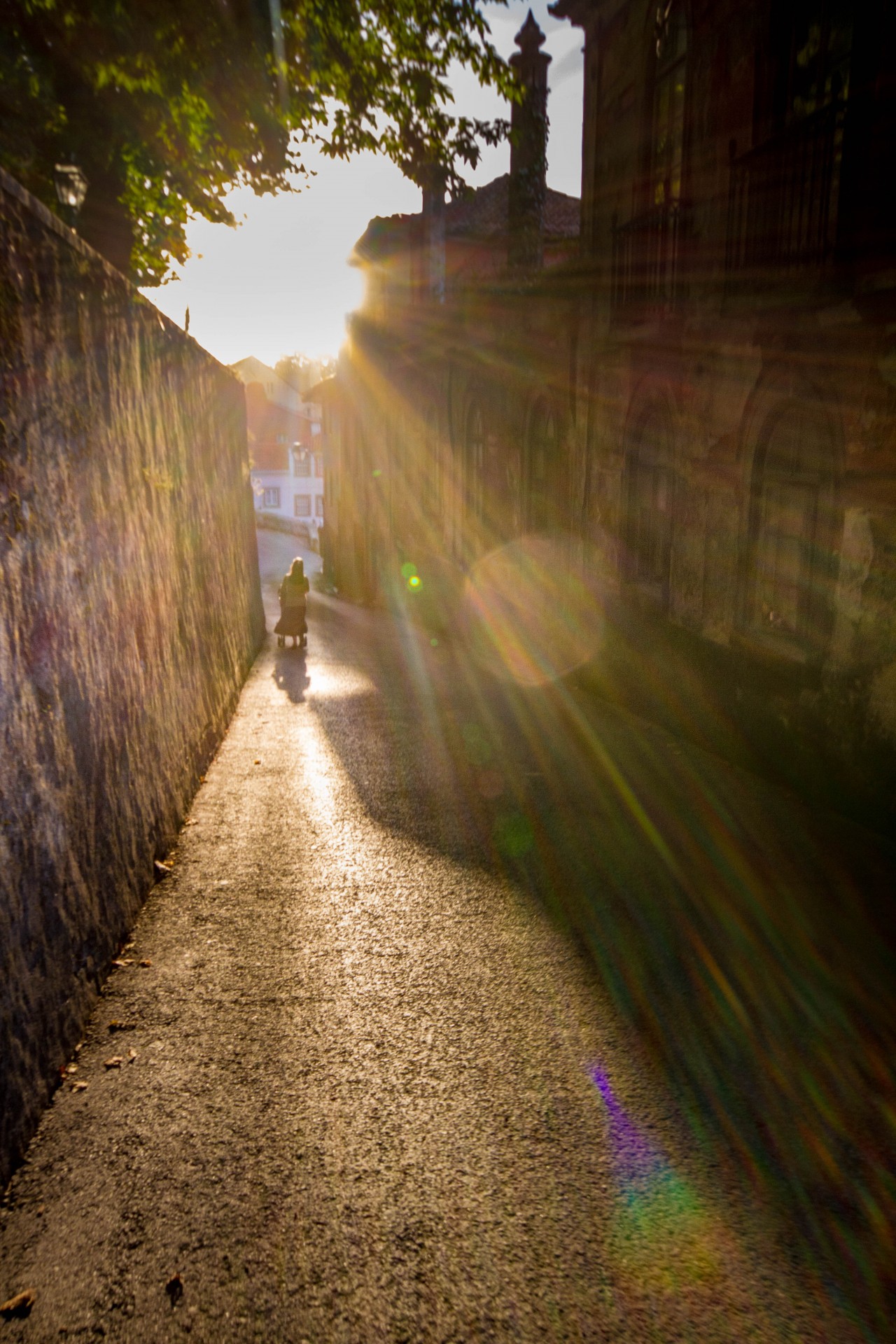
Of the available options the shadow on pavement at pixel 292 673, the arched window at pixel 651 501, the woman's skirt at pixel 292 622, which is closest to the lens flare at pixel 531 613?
the arched window at pixel 651 501

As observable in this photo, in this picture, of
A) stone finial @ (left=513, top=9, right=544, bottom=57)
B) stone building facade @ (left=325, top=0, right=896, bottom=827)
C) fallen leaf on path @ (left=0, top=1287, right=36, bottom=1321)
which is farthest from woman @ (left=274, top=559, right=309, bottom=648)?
fallen leaf on path @ (left=0, top=1287, right=36, bottom=1321)

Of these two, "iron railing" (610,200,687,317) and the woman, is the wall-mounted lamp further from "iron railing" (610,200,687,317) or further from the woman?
"iron railing" (610,200,687,317)

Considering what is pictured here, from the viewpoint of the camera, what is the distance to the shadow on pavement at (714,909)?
3.06m

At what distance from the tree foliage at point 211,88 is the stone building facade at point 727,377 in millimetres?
2371

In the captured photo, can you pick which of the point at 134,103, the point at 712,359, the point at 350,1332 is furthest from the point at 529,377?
the point at 350,1332

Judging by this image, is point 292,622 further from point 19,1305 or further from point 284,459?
point 284,459

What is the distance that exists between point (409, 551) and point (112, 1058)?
721 inches

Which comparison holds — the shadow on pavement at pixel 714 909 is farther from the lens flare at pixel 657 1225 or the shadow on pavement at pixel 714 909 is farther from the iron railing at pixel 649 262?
the iron railing at pixel 649 262

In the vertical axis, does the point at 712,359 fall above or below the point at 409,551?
above

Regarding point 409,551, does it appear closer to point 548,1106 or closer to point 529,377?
point 529,377

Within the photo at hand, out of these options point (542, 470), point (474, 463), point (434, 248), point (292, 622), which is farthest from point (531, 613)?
point (434, 248)

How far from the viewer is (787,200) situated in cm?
702

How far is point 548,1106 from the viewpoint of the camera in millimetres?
3256

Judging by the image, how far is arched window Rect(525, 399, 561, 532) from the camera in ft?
42.5
